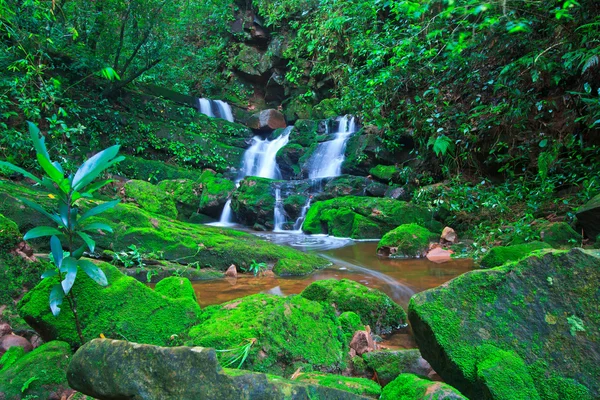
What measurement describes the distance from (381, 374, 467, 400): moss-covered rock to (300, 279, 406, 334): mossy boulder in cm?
175

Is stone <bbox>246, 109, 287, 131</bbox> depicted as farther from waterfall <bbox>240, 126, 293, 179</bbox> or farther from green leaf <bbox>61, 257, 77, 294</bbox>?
green leaf <bbox>61, 257, 77, 294</bbox>

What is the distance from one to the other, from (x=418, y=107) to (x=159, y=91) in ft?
42.2

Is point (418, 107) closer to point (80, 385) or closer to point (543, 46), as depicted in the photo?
point (543, 46)

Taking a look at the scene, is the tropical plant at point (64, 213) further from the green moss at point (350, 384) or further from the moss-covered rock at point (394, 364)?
the moss-covered rock at point (394, 364)

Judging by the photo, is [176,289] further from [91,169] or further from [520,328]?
[520,328]

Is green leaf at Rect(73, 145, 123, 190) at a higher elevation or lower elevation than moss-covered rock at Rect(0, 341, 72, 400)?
higher

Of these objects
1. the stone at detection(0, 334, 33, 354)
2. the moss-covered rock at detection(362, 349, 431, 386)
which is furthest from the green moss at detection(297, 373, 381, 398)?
the stone at detection(0, 334, 33, 354)

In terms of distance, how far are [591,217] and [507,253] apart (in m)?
1.29

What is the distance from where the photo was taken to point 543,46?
6.73 m

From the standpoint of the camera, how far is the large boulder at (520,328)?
196cm

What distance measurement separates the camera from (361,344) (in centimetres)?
290

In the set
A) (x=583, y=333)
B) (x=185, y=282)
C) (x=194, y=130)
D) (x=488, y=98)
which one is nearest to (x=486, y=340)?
(x=583, y=333)

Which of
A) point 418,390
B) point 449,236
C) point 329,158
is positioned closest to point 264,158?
point 329,158

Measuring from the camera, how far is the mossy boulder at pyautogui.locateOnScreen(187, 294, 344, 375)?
239cm
